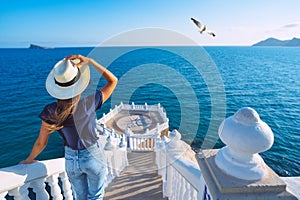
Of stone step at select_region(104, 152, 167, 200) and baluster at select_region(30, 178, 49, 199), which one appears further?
stone step at select_region(104, 152, 167, 200)

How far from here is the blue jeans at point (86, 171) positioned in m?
2.29

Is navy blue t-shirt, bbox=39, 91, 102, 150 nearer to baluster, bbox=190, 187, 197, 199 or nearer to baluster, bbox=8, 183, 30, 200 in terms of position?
baluster, bbox=8, 183, 30, 200

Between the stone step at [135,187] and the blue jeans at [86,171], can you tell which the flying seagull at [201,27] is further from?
the stone step at [135,187]

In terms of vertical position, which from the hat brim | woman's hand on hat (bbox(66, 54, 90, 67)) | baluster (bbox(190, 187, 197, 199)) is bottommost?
baluster (bbox(190, 187, 197, 199))

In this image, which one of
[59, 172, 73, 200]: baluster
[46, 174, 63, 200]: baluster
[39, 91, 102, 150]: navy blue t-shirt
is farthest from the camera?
[59, 172, 73, 200]: baluster

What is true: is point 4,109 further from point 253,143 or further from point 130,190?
point 253,143

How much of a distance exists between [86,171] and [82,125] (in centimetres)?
57

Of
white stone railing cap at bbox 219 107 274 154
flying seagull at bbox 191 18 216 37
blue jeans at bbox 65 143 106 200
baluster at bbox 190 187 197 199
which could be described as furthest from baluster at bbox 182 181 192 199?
flying seagull at bbox 191 18 216 37

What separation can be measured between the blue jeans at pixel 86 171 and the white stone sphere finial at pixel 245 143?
1.63 m

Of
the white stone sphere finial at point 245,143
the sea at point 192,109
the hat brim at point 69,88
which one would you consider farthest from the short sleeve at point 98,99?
the sea at point 192,109

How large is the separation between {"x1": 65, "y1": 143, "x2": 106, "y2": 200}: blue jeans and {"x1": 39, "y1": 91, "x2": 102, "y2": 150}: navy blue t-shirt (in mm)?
93

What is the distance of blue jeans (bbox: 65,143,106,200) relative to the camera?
229 cm

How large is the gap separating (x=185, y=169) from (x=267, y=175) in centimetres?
103

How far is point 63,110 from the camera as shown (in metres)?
2.04
